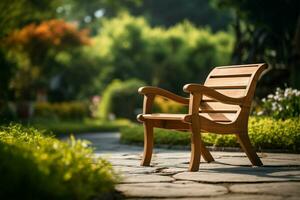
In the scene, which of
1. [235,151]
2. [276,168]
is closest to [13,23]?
[235,151]

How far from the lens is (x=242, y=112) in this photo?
6289 millimetres

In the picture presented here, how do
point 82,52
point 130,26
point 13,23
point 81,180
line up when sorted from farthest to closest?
→ point 130,26 → point 82,52 → point 13,23 → point 81,180

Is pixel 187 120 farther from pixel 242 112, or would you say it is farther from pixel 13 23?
pixel 13 23

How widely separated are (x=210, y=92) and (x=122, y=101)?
60.4 feet

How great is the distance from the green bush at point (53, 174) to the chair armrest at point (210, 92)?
1.51m

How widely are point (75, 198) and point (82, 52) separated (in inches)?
1016

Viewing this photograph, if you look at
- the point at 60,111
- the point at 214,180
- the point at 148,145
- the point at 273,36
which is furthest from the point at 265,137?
the point at 60,111

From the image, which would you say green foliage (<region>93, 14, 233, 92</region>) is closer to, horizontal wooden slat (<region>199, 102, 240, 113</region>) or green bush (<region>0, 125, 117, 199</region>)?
horizontal wooden slat (<region>199, 102, 240, 113</region>)

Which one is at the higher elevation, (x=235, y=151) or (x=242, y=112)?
(x=242, y=112)

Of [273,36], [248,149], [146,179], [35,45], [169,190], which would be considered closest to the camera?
[169,190]

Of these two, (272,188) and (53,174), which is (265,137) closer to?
(272,188)

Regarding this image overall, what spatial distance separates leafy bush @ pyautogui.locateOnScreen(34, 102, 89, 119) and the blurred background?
0.12 ft

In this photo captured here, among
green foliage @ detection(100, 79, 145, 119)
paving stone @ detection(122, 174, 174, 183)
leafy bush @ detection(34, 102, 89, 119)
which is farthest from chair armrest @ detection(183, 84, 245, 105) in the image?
green foliage @ detection(100, 79, 145, 119)

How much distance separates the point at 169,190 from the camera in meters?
4.58
